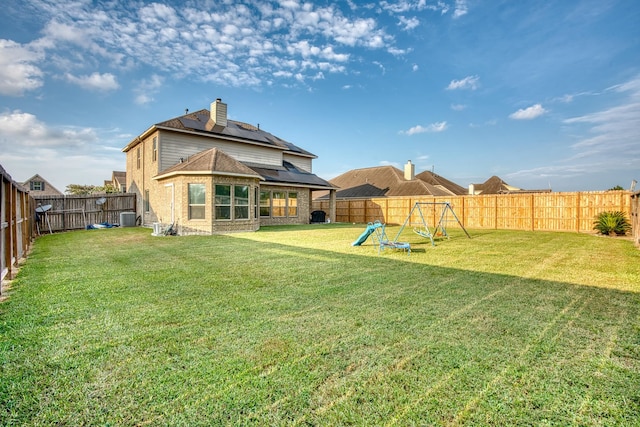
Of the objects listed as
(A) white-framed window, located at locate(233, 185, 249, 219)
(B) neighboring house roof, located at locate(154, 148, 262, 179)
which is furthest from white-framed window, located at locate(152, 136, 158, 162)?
(A) white-framed window, located at locate(233, 185, 249, 219)

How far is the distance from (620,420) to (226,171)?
13.9 meters

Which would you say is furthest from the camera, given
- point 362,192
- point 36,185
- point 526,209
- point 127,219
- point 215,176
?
point 36,185

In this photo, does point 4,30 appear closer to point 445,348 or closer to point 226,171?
point 226,171

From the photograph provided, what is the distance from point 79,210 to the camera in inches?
667

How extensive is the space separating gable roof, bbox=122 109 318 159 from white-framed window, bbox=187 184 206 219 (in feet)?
17.6

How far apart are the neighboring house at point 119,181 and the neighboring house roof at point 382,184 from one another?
19.8m

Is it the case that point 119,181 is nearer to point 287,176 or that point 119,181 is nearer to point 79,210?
point 79,210

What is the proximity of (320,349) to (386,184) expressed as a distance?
28.0m

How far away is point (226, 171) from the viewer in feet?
45.3

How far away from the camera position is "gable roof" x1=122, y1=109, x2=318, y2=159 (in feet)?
56.6

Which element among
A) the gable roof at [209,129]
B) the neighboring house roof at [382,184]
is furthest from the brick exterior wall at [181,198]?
the neighboring house roof at [382,184]

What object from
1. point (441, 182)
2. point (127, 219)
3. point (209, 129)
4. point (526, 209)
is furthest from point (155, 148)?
point (441, 182)

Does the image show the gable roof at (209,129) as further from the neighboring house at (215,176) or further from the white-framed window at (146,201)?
the white-framed window at (146,201)

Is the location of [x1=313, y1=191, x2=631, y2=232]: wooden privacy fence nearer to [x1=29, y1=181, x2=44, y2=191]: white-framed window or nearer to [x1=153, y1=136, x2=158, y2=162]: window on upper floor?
[x1=153, y1=136, x2=158, y2=162]: window on upper floor
